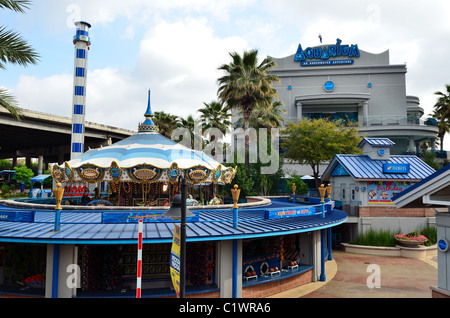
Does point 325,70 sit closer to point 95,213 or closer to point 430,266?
point 430,266

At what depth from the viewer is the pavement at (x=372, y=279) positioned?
15.0m

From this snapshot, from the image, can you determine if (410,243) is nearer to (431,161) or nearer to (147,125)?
(147,125)

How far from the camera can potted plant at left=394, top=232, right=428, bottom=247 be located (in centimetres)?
2294

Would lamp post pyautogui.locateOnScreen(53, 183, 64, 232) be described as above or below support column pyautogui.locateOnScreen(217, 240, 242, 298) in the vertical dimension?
above

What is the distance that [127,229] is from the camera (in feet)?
42.1

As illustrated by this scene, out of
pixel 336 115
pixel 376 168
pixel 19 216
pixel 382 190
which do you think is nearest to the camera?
pixel 19 216

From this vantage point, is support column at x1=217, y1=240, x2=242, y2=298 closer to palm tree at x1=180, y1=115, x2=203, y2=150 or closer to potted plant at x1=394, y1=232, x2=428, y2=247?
potted plant at x1=394, y1=232, x2=428, y2=247

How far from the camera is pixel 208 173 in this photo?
19.5m

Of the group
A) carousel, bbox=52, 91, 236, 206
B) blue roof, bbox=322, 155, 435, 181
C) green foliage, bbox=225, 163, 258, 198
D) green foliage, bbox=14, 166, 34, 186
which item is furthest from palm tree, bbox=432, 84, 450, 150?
green foliage, bbox=14, 166, 34, 186

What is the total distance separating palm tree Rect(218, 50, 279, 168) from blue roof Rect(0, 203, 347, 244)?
639 inches

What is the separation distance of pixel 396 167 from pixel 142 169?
67.2 ft

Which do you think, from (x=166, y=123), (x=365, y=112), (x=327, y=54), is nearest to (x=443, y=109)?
(x=365, y=112)

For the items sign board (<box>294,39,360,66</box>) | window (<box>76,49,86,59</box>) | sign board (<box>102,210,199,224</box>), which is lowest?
sign board (<box>102,210,199,224</box>)
